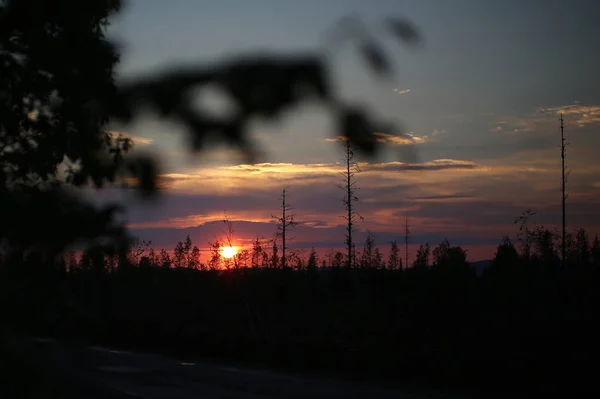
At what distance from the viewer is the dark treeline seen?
2088mm

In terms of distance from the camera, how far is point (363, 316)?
930 inches

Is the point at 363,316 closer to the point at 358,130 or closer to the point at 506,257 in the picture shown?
the point at 506,257

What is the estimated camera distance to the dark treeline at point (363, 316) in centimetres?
209

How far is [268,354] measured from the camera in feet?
57.6

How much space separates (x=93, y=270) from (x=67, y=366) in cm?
46

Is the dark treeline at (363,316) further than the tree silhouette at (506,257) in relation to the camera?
No

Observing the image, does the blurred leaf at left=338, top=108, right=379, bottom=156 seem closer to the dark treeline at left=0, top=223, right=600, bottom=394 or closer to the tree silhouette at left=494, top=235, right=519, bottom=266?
the dark treeline at left=0, top=223, right=600, bottom=394

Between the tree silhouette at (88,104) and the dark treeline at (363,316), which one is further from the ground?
the tree silhouette at (88,104)

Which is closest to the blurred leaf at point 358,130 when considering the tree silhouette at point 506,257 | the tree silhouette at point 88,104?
the tree silhouette at point 88,104

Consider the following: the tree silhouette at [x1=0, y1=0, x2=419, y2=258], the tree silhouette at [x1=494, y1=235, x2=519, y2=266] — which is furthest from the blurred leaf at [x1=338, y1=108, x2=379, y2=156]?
the tree silhouette at [x1=494, y1=235, x2=519, y2=266]

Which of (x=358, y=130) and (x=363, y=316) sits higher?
(x=358, y=130)

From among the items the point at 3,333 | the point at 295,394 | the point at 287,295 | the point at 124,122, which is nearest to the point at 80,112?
the point at 124,122

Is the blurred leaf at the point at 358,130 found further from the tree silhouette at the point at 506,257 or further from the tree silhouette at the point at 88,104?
the tree silhouette at the point at 506,257

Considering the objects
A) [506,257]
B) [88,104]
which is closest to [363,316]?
[506,257]
